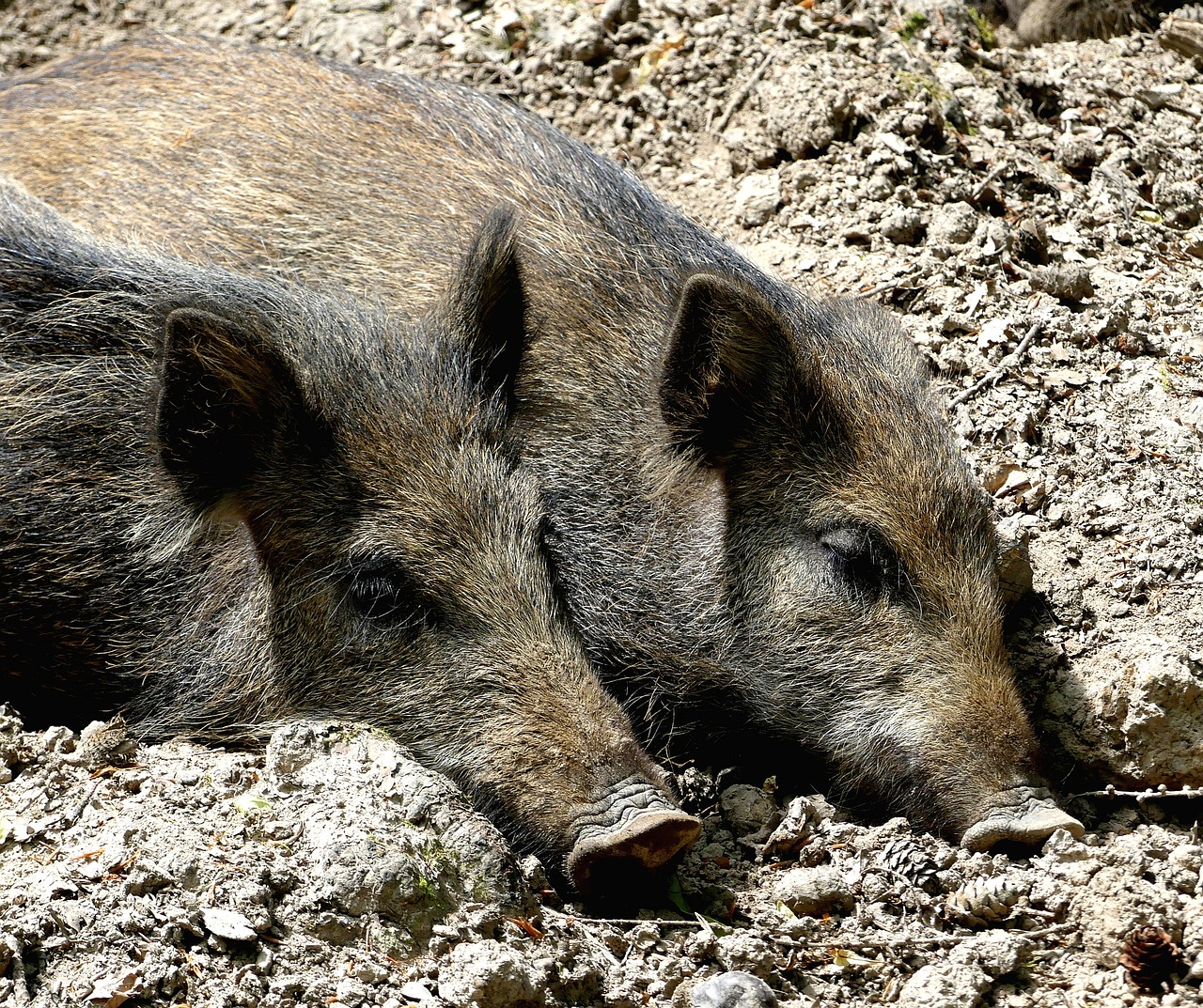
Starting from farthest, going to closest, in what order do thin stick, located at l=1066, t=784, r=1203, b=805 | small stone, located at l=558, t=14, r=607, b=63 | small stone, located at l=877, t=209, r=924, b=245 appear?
small stone, located at l=558, t=14, r=607, b=63
small stone, located at l=877, t=209, r=924, b=245
thin stick, located at l=1066, t=784, r=1203, b=805

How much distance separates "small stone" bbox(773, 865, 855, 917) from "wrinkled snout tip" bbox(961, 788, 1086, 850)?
42 cm

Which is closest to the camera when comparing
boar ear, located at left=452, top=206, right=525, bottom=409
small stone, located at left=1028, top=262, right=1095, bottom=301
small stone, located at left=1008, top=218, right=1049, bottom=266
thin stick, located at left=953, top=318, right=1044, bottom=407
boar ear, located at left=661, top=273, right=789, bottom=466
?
boar ear, located at left=661, top=273, right=789, bottom=466

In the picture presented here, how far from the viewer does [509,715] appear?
4.31 m

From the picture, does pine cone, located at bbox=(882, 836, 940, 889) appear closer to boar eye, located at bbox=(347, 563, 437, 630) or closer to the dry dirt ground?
the dry dirt ground

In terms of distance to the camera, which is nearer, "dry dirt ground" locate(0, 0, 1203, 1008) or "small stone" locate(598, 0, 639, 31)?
"dry dirt ground" locate(0, 0, 1203, 1008)

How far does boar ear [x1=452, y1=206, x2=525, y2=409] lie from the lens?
5.05 m

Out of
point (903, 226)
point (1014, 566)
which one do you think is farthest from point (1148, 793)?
point (903, 226)

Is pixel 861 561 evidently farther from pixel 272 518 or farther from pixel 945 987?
pixel 272 518

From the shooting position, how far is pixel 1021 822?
4.14 m

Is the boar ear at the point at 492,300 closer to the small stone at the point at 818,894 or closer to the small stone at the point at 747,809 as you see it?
the small stone at the point at 747,809

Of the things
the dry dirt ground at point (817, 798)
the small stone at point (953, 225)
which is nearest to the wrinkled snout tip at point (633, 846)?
the dry dirt ground at point (817, 798)

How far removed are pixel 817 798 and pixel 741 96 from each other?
12.2 ft

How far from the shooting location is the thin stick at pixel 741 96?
6895 mm

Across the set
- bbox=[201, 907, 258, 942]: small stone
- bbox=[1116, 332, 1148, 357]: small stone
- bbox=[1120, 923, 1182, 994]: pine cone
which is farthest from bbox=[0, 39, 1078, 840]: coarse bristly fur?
bbox=[201, 907, 258, 942]: small stone
